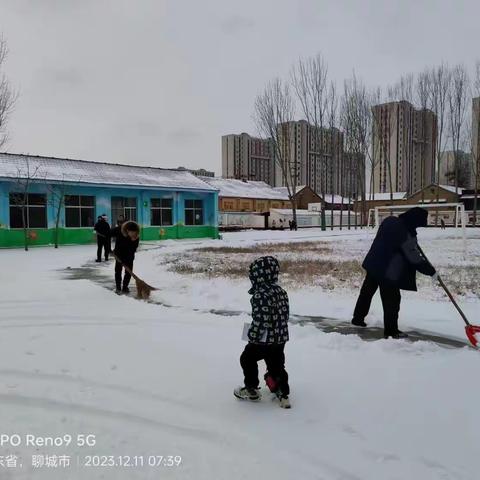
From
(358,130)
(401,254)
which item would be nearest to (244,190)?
(358,130)

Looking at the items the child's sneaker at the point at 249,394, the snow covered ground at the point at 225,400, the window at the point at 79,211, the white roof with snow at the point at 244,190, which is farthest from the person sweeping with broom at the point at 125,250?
the white roof with snow at the point at 244,190

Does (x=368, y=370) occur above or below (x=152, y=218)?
below

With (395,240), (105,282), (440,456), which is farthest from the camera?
(105,282)

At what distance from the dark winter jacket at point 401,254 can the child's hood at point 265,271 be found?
2343 mm

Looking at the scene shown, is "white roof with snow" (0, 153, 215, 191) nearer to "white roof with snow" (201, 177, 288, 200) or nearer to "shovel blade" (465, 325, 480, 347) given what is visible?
"shovel blade" (465, 325, 480, 347)

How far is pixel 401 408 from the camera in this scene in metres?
3.53

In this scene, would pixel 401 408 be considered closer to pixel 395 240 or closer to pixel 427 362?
pixel 427 362

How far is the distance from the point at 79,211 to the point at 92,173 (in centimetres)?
237

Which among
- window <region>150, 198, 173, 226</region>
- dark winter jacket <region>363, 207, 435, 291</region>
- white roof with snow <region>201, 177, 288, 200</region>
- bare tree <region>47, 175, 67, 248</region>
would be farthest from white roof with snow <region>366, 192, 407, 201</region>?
Answer: dark winter jacket <region>363, 207, 435, 291</region>

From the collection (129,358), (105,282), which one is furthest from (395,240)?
(105,282)

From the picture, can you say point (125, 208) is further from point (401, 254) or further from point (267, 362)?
point (267, 362)

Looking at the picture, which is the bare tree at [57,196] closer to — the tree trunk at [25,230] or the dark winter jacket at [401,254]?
the tree trunk at [25,230]

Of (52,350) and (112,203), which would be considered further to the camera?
(112,203)

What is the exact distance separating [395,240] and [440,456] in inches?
118
